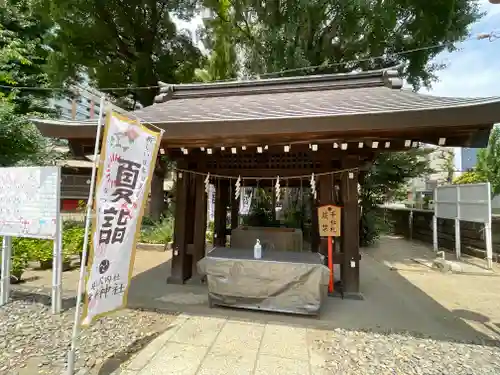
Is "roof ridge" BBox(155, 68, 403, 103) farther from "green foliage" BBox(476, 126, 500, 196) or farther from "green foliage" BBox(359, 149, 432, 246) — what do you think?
"green foliage" BBox(476, 126, 500, 196)

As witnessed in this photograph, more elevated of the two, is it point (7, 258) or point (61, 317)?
point (7, 258)

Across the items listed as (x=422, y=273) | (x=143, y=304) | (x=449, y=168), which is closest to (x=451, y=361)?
(x=143, y=304)

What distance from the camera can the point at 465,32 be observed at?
413 inches

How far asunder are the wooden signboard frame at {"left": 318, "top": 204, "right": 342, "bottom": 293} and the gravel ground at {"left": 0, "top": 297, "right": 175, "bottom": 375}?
2784mm

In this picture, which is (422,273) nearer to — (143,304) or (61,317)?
(143,304)

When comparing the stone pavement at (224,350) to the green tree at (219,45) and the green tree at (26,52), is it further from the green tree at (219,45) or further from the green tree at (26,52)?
the green tree at (219,45)

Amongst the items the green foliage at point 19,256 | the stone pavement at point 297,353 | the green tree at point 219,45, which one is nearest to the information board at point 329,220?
the stone pavement at point 297,353

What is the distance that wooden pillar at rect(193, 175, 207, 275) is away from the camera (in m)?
5.49

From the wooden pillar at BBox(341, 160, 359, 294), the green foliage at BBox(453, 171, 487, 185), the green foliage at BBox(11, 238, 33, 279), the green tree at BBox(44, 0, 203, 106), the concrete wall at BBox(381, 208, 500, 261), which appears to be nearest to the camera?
the wooden pillar at BBox(341, 160, 359, 294)

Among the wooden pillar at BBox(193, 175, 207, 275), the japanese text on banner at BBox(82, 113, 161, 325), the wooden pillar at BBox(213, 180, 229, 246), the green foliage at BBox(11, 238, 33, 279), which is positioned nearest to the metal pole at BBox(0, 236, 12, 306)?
the green foliage at BBox(11, 238, 33, 279)

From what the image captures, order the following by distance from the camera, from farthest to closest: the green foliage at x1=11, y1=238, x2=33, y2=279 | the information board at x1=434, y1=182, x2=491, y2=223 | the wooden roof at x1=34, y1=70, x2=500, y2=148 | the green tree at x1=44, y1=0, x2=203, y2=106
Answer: the green tree at x1=44, y1=0, x2=203, y2=106
the information board at x1=434, y1=182, x2=491, y2=223
the green foliage at x1=11, y1=238, x2=33, y2=279
the wooden roof at x1=34, y1=70, x2=500, y2=148

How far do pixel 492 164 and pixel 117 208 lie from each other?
66.9 ft

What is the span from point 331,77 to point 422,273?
5.32 m

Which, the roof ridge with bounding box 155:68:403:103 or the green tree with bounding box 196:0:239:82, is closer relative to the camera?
the roof ridge with bounding box 155:68:403:103
